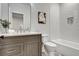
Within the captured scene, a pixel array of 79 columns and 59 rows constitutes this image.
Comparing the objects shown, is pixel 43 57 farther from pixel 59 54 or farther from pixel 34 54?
pixel 59 54

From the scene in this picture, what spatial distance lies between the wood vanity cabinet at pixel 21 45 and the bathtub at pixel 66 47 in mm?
342

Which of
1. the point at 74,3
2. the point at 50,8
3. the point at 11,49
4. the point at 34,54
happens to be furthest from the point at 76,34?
the point at 11,49

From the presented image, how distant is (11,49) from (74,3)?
1.40 metres

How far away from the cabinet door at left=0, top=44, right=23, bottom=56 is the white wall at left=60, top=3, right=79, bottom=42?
2.65 ft

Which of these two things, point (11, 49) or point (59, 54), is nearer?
point (11, 49)

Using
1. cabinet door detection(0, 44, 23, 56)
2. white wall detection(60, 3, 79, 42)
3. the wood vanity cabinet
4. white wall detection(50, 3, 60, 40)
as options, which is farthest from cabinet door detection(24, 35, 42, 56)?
white wall detection(60, 3, 79, 42)

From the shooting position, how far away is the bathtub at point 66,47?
1897 millimetres

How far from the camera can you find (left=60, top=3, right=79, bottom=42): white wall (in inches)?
74.5

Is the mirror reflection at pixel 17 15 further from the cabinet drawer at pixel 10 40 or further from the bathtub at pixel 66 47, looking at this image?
the bathtub at pixel 66 47

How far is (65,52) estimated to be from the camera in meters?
1.91

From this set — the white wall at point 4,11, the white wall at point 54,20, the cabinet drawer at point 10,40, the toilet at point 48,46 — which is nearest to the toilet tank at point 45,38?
the toilet at point 48,46

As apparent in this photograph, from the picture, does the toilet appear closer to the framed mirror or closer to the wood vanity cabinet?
the wood vanity cabinet

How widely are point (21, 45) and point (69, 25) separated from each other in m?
0.98

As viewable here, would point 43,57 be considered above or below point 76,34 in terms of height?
below
